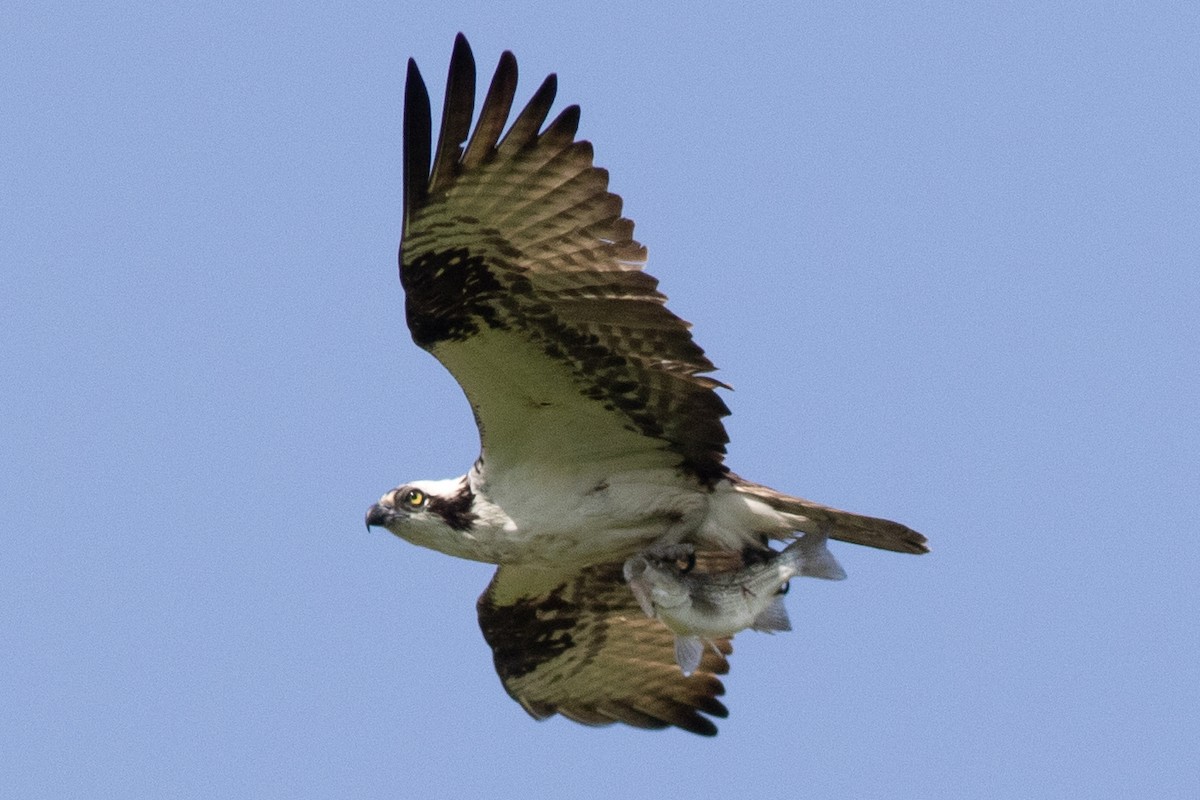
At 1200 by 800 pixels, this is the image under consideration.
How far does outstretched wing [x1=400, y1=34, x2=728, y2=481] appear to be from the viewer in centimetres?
827

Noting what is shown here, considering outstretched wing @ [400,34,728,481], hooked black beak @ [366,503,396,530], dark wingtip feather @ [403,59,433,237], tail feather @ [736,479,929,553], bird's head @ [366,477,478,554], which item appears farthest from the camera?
hooked black beak @ [366,503,396,530]

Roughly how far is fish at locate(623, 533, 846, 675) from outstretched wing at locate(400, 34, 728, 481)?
545 mm

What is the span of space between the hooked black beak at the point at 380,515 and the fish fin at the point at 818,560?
206cm

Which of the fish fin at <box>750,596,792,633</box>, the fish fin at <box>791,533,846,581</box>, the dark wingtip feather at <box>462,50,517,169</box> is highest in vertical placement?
the dark wingtip feather at <box>462,50,517,169</box>

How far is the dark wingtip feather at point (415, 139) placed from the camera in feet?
26.3

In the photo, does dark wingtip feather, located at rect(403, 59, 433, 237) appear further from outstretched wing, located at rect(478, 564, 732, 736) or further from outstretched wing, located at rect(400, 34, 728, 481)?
outstretched wing, located at rect(478, 564, 732, 736)

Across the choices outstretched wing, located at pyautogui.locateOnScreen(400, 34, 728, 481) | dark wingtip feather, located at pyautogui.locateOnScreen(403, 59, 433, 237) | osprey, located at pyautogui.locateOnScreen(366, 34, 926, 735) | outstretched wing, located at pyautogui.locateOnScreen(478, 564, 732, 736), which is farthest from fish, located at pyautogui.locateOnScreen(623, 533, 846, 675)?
dark wingtip feather, located at pyautogui.locateOnScreen(403, 59, 433, 237)

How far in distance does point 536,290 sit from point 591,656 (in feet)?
10.3

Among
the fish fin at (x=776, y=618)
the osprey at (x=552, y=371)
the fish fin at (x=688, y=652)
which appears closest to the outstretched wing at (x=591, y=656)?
the osprey at (x=552, y=371)

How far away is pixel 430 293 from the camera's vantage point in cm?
864

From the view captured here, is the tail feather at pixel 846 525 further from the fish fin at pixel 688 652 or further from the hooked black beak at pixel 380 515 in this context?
the hooked black beak at pixel 380 515

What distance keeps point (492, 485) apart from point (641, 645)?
7.06 feet

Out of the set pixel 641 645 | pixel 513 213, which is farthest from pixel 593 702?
pixel 513 213

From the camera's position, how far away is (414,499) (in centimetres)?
938
